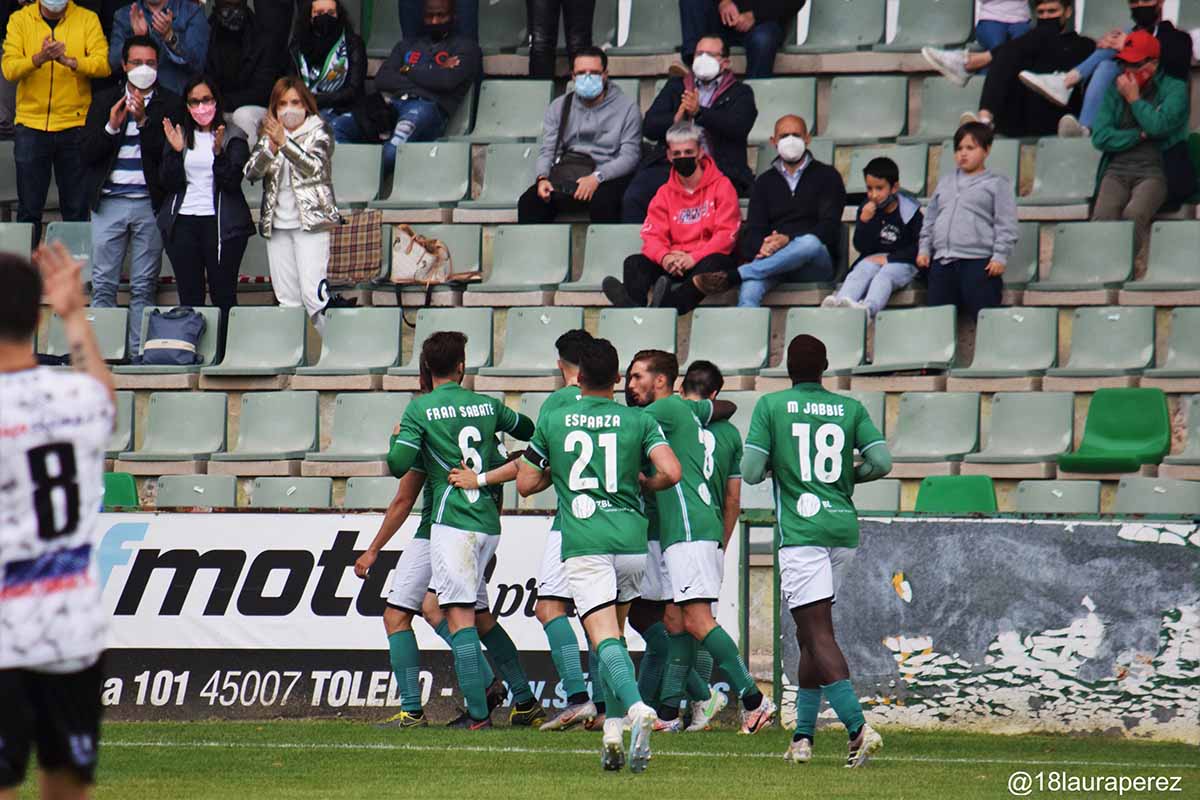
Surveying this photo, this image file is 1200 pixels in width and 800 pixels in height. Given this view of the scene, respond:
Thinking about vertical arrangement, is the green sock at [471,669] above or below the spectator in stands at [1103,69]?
below

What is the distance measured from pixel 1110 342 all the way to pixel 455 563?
566 centimetres

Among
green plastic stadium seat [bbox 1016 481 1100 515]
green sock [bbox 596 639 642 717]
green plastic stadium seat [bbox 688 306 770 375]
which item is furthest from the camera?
green plastic stadium seat [bbox 688 306 770 375]

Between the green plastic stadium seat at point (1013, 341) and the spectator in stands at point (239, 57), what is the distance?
21.5 feet

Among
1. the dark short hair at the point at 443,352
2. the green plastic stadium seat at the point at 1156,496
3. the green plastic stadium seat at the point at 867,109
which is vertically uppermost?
the green plastic stadium seat at the point at 867,109

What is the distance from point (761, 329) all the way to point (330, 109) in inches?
192

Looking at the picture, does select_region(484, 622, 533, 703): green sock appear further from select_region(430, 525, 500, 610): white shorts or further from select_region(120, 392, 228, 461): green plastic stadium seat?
select_region(120, 392, 228, 461): green plastic stadium seat

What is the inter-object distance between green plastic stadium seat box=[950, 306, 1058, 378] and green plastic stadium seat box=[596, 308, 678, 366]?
6.89 ft

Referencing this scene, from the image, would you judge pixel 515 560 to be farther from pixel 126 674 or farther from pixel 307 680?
pixel 126 674

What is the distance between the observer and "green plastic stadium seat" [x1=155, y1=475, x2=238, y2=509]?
46.1ft

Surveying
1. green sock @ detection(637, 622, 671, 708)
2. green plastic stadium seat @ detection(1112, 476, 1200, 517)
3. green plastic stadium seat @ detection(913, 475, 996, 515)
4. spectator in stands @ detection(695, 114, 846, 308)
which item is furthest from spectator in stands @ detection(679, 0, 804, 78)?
green sock @ detection(637, 622, 671, 708)

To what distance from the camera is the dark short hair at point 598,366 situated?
873 centimetres

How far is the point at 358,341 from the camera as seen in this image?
592 inches

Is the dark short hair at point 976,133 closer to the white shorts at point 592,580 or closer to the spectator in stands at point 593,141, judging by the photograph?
the spectator in stands at point 593,141

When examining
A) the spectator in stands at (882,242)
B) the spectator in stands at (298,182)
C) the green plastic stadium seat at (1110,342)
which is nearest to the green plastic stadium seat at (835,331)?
the spectator in stands at (882,242)
